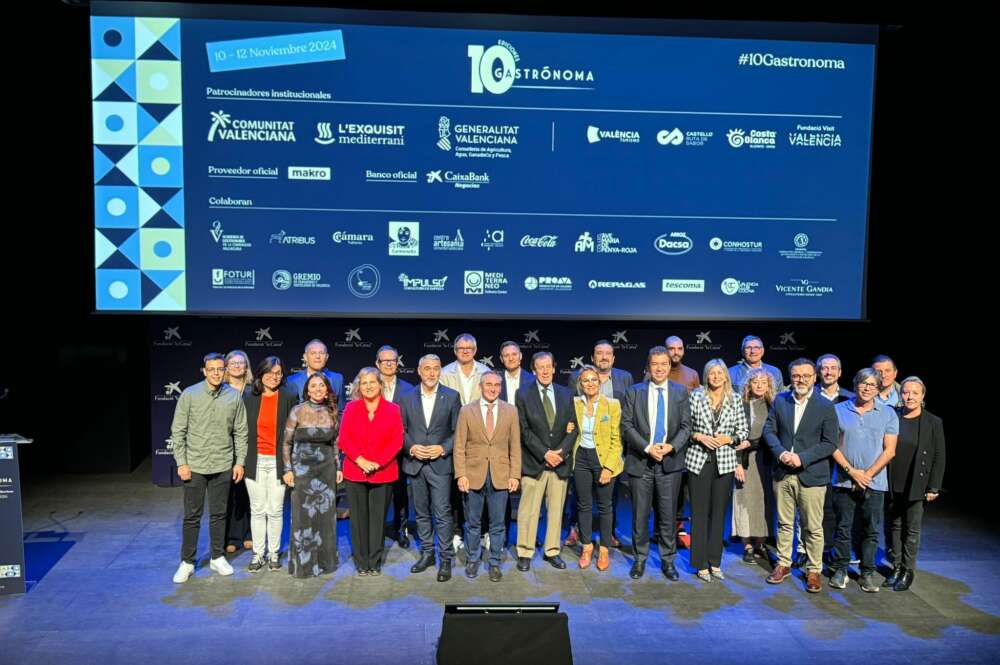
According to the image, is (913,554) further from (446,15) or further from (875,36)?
(446,15)

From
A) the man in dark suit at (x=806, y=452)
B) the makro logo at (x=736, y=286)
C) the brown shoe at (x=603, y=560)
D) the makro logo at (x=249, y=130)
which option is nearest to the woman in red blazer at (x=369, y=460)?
the brown shoe at (x=603, y=560)

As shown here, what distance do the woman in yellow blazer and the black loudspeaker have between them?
172 centimetres

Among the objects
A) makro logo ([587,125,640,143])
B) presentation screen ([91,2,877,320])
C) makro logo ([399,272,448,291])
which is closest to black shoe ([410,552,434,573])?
presentation screen ([91,2,877,320])

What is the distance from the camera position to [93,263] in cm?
607

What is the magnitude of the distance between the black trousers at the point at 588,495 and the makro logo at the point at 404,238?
7.35 ft

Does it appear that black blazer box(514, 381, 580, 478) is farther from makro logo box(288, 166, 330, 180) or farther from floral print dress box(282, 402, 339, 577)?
makro logo box(288, 166, 330, 180)

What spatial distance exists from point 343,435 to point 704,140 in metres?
3.77

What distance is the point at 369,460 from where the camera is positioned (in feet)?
15.9

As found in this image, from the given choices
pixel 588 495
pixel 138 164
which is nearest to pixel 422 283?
pixel 588 495

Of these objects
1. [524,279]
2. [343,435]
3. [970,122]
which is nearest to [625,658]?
[343,435]

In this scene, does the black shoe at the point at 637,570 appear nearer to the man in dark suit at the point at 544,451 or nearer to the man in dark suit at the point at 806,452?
the man in dark suit at the point at 544,451

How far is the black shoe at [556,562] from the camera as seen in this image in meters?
5.05

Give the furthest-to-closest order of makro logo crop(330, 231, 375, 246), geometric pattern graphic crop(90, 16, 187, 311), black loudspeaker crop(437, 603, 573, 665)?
makro logo crop(330, 231, 375, 246)
geometric pattern graphic crop(90, 16, 187, 311)
black loudspeaker crop(437, 603, 573, 665)

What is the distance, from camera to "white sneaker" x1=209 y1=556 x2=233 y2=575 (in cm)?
485
